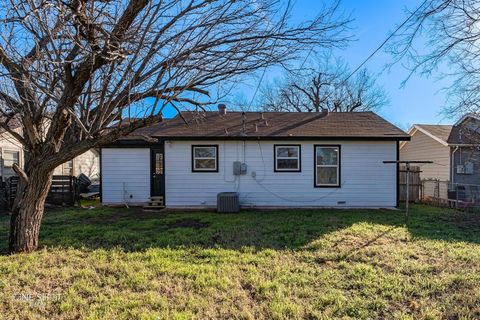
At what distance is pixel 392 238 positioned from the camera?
6.46m

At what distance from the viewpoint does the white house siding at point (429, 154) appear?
14852 millimetres

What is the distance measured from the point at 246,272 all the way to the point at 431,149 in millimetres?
15564

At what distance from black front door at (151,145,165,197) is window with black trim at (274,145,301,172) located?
4.46 m

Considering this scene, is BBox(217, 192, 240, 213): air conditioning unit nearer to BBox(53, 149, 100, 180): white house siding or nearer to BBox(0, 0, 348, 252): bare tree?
BBox(0, 0, 348, 252): bare tree

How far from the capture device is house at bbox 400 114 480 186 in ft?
45.9

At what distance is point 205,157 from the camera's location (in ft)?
35.2

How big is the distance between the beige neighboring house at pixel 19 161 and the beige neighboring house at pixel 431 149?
17.4 meters

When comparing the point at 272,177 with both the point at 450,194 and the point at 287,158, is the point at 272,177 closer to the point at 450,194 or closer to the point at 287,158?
the point at 287,158

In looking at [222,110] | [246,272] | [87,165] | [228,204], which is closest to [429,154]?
[222,110]

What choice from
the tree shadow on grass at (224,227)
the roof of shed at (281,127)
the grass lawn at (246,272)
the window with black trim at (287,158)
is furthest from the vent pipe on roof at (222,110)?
the grass lawn at (246,272)

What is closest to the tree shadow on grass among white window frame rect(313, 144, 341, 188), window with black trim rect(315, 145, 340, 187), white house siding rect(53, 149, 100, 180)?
white window frame rect(313, 144, 341, 188)

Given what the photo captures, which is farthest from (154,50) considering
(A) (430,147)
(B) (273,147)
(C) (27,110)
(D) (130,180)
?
(A) (430,147)

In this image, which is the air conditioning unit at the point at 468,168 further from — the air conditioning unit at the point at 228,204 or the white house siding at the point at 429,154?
the air conditioning unit at the point at 228,204

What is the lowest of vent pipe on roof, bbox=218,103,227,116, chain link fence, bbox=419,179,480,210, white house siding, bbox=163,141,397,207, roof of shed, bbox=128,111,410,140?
chain link fence, bbox=419,179,480,210
